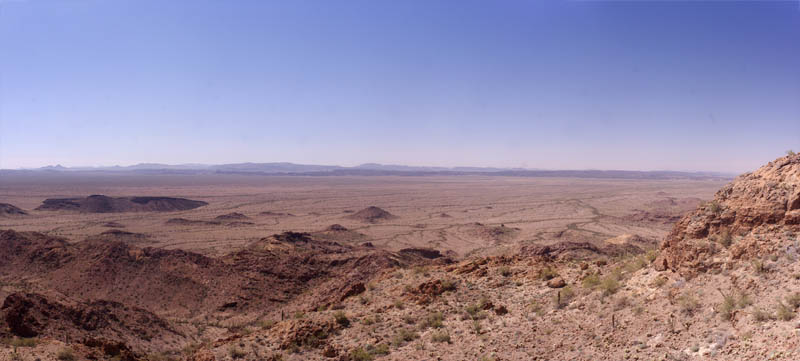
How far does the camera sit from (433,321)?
1127 cm

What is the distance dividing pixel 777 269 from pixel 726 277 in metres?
0.80

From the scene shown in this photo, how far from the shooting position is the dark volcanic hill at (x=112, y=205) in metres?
70.6

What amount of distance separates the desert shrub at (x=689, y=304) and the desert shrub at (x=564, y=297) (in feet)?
9.47

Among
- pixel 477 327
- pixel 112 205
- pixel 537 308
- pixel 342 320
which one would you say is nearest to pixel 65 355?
pixel 342 320

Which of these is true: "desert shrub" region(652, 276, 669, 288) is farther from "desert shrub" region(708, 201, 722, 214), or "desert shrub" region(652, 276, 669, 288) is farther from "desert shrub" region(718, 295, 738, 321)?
"desert shrub" region(708, 201, 722, 214)

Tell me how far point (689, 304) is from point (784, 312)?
1504 millimetres

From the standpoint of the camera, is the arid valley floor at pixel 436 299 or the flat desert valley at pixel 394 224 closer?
the arid valley floor at pixel 436 299

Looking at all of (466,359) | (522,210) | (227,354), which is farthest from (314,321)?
(522,210)

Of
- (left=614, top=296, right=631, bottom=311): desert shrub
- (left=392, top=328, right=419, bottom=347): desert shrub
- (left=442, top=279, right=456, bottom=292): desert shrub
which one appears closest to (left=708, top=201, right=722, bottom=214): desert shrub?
(left=614, top=296, right=631, bottom=311): desert shrub

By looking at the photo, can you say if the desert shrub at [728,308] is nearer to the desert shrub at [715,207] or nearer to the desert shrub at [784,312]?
the desert shrub at [784,312]

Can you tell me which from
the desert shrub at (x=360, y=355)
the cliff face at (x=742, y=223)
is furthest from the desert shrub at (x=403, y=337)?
the cliff face at (x=742, y=223)

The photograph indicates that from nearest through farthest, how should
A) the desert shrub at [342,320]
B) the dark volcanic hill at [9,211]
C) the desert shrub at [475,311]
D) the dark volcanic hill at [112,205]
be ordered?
1. the desert shrub at [475,311]
2. the desert shrub at [342,320]
3. the dark volcanic hill at [9,211]
4. the dark volcanic hill at [112,205]

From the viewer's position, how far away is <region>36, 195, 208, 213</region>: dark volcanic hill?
232ft

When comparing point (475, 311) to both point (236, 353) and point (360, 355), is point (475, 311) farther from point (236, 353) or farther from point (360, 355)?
point (236, 353)
